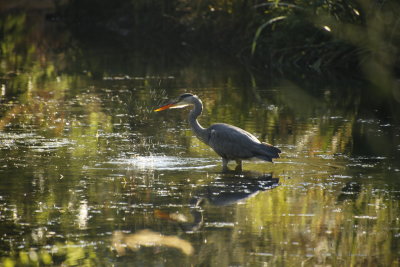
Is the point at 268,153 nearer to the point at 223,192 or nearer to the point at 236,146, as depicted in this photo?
the point at 236,146

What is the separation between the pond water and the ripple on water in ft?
0.05

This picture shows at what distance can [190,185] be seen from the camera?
949cm

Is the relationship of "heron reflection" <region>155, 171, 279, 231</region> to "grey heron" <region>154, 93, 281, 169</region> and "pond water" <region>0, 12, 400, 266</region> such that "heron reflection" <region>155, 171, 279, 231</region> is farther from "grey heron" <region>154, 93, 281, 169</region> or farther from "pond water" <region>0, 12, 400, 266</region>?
"grey heron" <region>154, 93, 281, 169</region>

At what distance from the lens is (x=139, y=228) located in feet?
25.4

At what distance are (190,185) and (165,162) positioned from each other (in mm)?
1333

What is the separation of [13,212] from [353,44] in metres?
13.5

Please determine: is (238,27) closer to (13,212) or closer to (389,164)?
(389,164)

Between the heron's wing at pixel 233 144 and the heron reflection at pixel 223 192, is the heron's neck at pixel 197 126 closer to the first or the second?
the heron's wing at pixel 233 144

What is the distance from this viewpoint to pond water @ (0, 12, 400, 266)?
282 inches

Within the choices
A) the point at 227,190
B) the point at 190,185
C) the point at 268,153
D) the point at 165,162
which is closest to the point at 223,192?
the point at 227,190

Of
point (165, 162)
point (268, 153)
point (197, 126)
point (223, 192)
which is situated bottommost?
point (223, 192)

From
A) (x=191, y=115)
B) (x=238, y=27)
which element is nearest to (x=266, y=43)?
(x=238, y=27)

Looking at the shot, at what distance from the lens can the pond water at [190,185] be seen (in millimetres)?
7164

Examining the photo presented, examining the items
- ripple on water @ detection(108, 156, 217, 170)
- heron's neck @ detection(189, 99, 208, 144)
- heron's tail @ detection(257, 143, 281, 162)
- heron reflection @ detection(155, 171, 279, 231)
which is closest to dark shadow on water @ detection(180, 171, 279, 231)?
heron reflection @ detection(155, 171, 279, 231)
